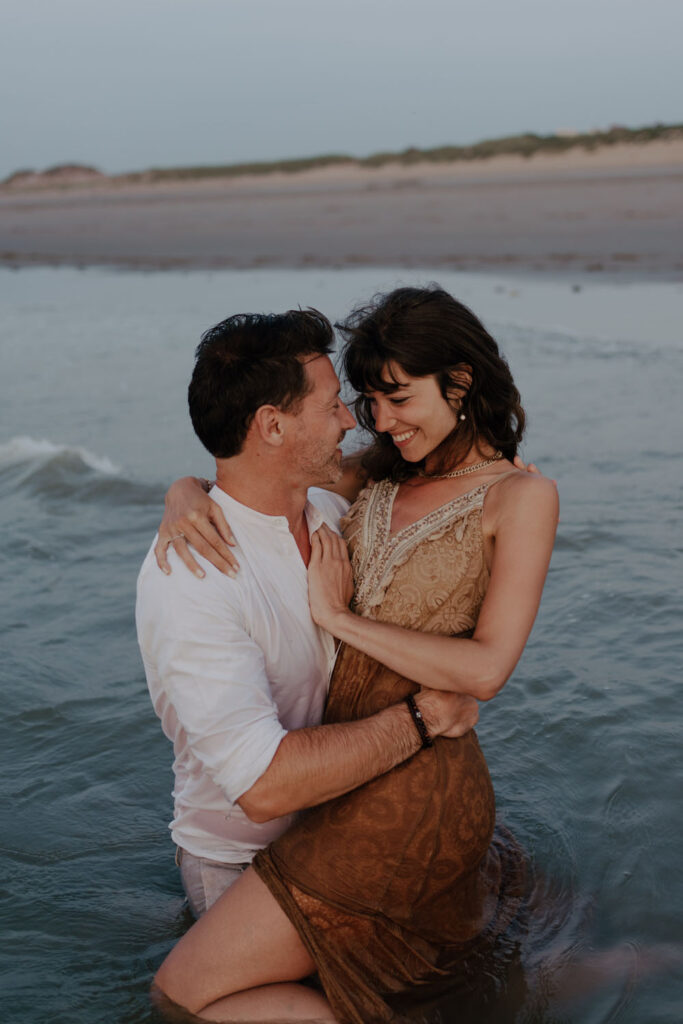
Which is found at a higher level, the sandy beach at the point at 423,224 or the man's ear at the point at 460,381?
the sandy beach at the point at 423,224

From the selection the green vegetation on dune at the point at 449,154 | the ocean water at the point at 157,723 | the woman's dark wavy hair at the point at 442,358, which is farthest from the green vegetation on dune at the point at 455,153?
the woman's dark wavy hair at the point at 442,358

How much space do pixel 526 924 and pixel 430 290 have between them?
1.90 m

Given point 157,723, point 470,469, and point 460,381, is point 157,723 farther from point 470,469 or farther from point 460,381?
point 460,381

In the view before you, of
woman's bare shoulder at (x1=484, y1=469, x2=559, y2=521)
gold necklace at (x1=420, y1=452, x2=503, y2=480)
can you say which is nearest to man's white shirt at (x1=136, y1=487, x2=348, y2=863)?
gold necklace at (x1=420, y1=452, x2=503, y2=480)

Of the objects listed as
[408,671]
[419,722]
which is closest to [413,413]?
[408,671]

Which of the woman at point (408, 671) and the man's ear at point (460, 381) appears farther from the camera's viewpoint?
the man's ear at point (460, 381)

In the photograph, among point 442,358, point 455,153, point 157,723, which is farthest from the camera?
point 455,153

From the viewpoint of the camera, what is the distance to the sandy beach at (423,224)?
1858 cm

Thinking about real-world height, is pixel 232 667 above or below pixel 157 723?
above

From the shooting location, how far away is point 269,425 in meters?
3.10

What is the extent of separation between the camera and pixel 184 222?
3206cm

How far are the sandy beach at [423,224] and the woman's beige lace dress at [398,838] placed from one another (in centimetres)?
1255

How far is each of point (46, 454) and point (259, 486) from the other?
566cm

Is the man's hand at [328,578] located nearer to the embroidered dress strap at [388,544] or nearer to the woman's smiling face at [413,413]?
the embroidered dress strap at [388,544]
